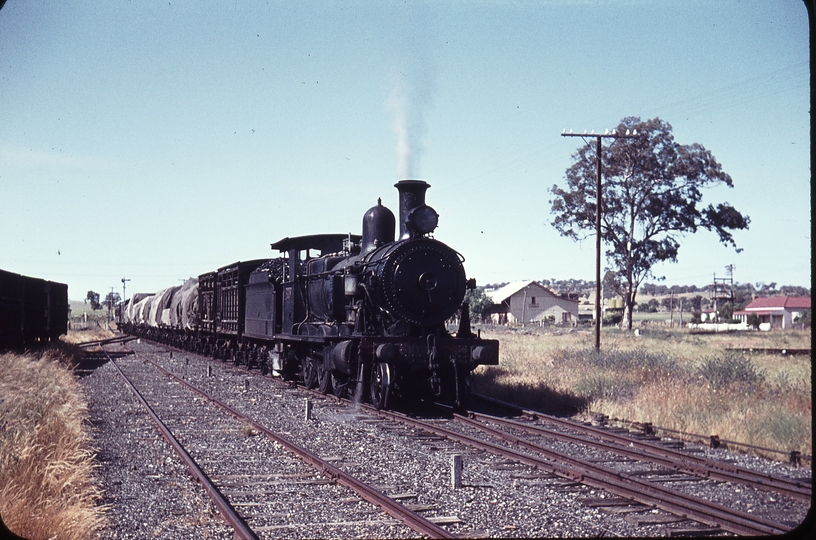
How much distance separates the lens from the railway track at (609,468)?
6.25 metres

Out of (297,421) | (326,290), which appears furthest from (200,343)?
(297,421)

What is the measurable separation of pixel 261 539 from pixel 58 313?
104ft

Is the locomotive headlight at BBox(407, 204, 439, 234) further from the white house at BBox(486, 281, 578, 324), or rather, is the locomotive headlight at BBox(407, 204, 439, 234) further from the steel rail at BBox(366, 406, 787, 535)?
the white house at BBox(486, 281, 578, 324)

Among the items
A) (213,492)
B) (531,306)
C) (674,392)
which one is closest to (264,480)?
(213,492)

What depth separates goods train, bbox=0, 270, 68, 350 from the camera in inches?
941

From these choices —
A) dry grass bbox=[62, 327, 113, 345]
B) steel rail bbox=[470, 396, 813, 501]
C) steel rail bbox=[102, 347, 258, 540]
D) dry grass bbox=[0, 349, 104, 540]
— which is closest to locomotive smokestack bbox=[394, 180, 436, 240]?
steel rail bbox=[470, 396, 813, 501]

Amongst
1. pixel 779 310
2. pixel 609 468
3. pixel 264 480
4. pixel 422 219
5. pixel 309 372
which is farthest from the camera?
pixel 779 310

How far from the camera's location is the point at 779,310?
6512 cm

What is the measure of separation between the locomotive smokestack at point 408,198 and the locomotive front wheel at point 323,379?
11.8ft

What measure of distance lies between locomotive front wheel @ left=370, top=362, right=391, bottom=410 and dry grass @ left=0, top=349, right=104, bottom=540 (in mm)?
4906

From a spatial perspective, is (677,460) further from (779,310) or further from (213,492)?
(779,310)

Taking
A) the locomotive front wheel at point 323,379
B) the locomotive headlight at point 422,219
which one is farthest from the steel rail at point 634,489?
the locomotive front wheel at point 323,379

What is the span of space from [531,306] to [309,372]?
233ft

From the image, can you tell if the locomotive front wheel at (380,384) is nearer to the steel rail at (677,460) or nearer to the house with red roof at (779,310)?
the steel rail at (677,460)
